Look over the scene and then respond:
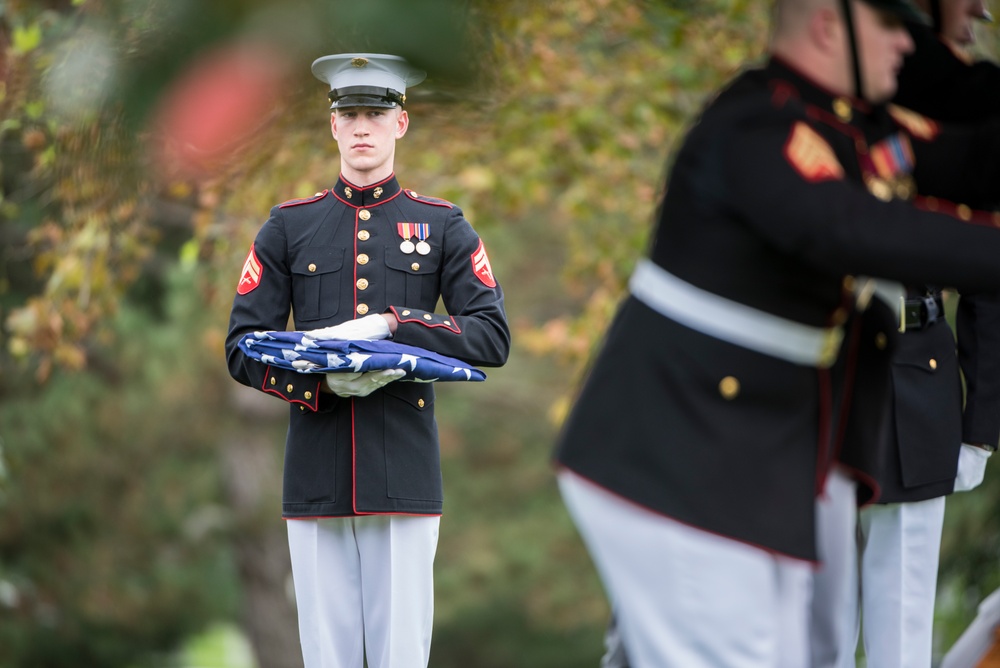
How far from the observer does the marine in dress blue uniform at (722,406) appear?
7.20ft

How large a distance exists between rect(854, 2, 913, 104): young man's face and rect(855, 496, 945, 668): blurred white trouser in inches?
65.1

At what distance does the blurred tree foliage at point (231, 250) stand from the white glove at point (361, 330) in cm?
47

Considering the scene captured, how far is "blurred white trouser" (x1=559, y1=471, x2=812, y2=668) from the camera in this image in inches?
86.7

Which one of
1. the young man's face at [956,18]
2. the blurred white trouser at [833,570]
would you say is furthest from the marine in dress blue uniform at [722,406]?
the young man's face at [956,18]

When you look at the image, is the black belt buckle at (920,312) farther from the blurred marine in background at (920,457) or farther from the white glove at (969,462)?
the white glove at (969,462)

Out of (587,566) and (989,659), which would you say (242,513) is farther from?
(989,659)

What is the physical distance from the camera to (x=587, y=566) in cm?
1463

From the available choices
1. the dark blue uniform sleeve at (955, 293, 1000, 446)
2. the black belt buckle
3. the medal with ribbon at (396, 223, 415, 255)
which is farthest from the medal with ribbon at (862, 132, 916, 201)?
the medal with ribbon at (396, 223, 415, 255)

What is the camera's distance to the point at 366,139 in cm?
366

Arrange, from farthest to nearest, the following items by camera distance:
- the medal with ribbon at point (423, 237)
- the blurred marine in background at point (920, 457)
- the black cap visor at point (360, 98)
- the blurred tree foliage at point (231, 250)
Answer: the medal with ribbon at point (423, 237) < the blurred marine in background at point (920, 457) < the black cap visor at point (360, 98) < the blurred tree foliage at point (231, 250)

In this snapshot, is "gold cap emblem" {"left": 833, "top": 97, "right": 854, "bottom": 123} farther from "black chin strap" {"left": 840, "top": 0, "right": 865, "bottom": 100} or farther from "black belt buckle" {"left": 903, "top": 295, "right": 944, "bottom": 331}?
"black belt buckle" {"left": 903, "top": 295, "right": 944, "bottom": 331}

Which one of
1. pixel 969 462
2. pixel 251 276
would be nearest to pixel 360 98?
pixel 251 276

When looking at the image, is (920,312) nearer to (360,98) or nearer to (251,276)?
(360,98)

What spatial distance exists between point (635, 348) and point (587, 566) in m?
12.6
